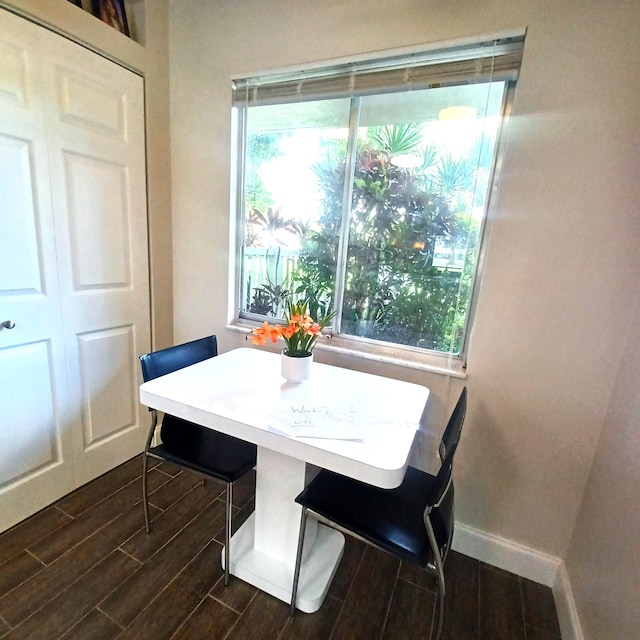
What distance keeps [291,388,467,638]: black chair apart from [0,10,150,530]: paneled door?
1.30 metres

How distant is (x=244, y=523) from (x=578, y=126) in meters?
2.09

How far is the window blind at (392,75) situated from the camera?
126 cm

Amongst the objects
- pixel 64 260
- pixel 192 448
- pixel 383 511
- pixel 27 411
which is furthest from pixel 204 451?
pixel 64 260

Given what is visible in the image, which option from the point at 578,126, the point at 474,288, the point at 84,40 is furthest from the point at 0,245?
the point at 578,126

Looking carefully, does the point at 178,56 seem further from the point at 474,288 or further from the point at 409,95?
the point at 474,288

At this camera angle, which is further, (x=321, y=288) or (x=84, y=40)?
(x=321, y=288)

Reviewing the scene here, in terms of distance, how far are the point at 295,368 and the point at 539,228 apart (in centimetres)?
108

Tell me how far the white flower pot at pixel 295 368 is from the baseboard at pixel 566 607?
1.28 metres

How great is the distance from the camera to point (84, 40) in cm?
144

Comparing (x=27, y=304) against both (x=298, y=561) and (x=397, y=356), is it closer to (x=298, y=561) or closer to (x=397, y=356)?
(x=298, y=561)

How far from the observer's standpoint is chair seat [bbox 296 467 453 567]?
100cm

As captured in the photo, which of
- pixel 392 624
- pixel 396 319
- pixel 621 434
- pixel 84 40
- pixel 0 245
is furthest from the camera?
pixel 396 319

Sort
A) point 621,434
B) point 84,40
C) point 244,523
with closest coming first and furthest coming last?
point 621,434
point 84,40
point 244,523

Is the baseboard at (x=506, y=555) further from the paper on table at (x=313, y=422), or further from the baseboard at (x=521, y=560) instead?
the paper on table at (x=313, y=422)
